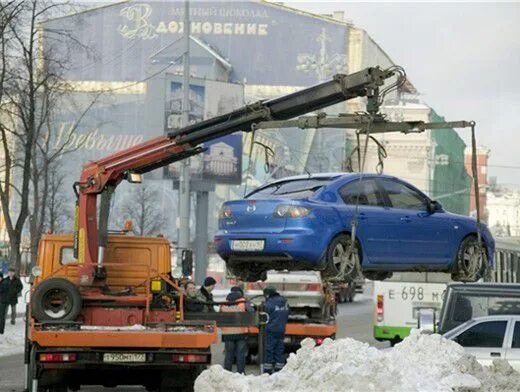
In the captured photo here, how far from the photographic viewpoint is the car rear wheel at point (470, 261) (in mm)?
A: 14508

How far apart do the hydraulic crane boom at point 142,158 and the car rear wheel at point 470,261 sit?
2430 mm

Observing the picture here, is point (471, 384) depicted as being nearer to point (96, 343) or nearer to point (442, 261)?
point (442, 261)

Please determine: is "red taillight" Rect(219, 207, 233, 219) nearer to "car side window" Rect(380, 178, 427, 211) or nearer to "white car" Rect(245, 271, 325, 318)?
"car side window" Rect(380, 178, 427, 211)

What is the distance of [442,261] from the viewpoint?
14.2m

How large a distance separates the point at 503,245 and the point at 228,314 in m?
17.6

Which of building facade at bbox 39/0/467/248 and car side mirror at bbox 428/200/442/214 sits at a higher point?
building facade at bbox 39/0/467/248

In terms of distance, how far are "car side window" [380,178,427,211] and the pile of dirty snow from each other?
1.91 metres

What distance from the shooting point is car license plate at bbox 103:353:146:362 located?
14719 millimetres

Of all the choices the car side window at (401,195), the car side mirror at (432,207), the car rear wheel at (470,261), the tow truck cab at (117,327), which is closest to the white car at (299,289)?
the tow truck cab at (117,327)

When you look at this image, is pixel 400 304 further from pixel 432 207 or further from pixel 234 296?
pixel 432 207

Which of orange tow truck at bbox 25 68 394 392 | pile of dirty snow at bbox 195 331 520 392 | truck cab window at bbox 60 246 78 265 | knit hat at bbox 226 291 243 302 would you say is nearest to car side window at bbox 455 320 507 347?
orange tow truck at bbox 25 68 394 392

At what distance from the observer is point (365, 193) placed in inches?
537

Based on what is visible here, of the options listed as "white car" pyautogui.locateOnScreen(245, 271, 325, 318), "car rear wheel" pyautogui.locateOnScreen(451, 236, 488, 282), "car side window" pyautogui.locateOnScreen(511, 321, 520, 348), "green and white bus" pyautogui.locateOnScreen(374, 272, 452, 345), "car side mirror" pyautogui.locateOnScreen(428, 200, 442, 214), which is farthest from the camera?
"green and white bus" pyautogui.locateOnScreen(374, 272, 452, 345)

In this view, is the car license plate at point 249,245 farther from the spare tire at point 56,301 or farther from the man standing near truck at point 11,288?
the man standing near truck at point 11,288
